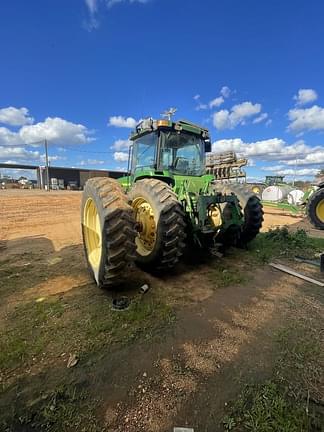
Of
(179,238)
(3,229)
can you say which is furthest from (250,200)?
(3,229)

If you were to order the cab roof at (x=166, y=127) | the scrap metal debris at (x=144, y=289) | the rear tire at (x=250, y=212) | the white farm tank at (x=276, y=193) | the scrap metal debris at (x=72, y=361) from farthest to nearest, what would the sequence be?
1. the white farm tank at (x=276, y=193)
2. the rear tire at (x=250, y=212)
3. the cab roof at (x=166, y=127)
4. the scrap metal debris at (x=144, y=289)
5. the scrap metal debris at (x=72, y=361)

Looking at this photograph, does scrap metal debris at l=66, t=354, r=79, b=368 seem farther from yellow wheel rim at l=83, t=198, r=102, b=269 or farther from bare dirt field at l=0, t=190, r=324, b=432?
yellow wheel rim at l=83, t=198, r=102, b=269

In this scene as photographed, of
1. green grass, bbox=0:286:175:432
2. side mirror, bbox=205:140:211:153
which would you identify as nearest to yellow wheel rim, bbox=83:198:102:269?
green grass, bbox=0:286:175:432

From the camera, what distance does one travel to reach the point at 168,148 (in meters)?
4.32

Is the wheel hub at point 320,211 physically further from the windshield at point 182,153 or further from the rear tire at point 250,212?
the windshield at point 182,153

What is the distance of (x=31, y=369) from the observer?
1.97m

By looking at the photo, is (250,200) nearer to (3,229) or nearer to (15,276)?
(15,276)

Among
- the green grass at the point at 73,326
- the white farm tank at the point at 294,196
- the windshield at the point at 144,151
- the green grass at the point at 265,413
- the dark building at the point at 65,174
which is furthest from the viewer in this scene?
the dark building at the point at 65,174

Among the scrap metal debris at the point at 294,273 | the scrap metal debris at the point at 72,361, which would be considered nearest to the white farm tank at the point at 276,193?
the scrap metal debris at the point at 294,273

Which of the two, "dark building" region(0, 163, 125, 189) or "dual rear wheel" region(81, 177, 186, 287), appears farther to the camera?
"dark building" region(0, 163, 125, 189)

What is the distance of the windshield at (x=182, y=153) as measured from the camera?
4297mm

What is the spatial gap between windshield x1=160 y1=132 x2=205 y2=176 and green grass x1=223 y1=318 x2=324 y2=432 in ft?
10.4

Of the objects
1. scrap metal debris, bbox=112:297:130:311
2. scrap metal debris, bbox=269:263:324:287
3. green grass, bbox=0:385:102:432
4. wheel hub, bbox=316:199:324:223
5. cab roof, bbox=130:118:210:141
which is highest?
cab roof, bbox=130:118:210:141

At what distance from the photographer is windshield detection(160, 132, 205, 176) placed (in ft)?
14.1
